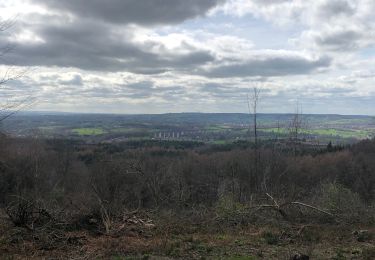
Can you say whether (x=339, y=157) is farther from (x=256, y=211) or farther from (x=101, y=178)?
(x=256, y=211)

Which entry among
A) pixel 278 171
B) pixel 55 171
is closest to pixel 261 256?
pixel 278 171

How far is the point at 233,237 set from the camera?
9531mm

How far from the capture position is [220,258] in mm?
7578

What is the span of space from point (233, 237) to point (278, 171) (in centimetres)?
1398

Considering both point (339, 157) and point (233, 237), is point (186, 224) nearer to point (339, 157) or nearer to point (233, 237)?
point (233, 237)

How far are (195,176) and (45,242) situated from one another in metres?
35.9

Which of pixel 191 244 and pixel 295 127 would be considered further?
pixel 295 127

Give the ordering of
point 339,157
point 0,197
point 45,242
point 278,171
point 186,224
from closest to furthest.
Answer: point 45,242
point 186,224
point 278,171
point 0,197
point 339,157

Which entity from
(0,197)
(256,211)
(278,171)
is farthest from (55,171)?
(256,211)

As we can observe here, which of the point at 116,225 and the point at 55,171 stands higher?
the point at 116,225

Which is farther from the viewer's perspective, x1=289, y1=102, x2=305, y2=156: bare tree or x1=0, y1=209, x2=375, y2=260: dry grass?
x1=289, y1=102, x2=305, y2=156: bare tree

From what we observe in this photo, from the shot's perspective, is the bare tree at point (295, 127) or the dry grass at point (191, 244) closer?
the dry grass at point (191, 244)

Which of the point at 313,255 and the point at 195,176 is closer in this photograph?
the point at 313,255

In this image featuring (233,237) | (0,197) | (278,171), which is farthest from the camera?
(0,197)
